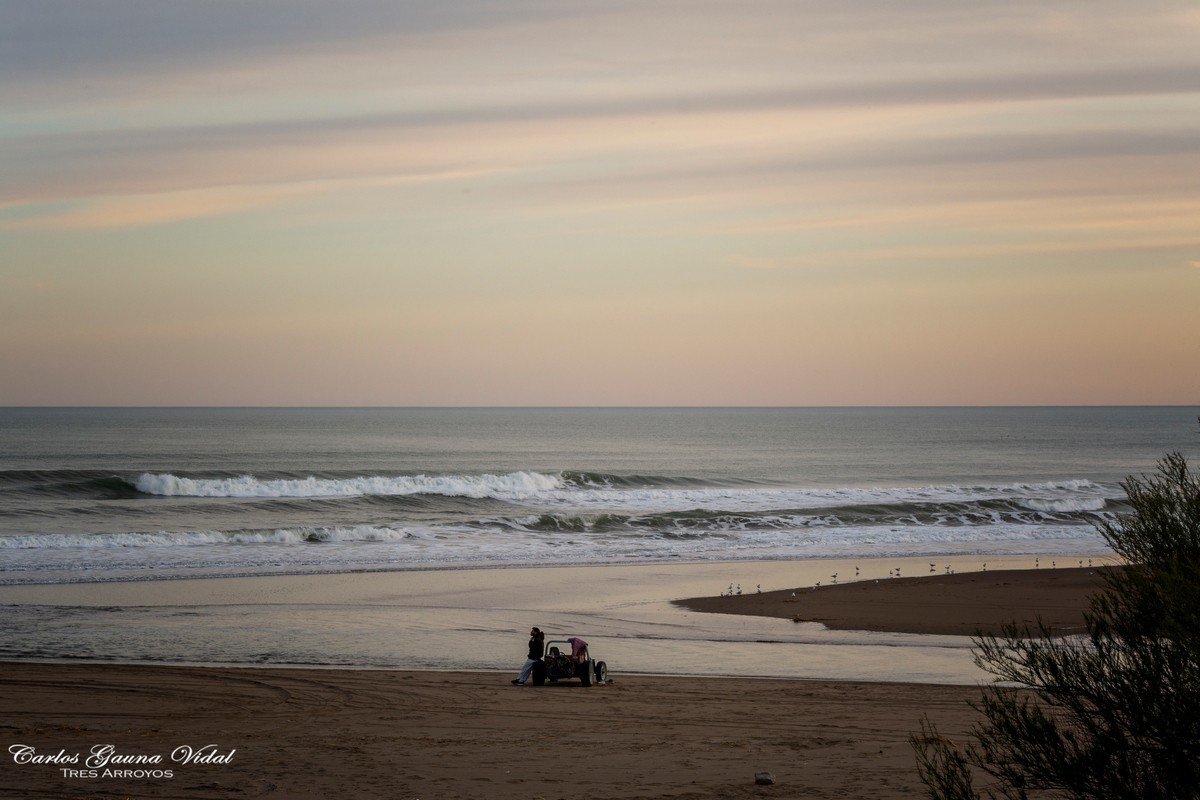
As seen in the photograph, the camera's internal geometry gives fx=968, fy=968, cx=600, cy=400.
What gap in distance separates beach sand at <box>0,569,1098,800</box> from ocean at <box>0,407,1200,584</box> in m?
11.9

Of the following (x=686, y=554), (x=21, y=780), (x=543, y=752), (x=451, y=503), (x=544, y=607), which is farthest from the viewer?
(x=451, y=503)

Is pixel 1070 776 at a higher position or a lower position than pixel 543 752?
higher

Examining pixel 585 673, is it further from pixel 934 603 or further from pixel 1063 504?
pixel 1063 504

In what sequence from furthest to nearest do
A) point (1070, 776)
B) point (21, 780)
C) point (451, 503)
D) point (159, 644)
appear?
1. point (451, 503)
2. point (159, 644)
3. point (21, 780)
4. point (1070, 776)

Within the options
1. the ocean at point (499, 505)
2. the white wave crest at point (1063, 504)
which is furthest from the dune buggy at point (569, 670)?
the white wave crest at point (1063, 504)

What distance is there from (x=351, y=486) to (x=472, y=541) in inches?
784

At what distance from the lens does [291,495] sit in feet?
149

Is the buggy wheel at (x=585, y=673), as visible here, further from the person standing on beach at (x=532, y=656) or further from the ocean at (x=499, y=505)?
the ocean at (x=499, y=505)

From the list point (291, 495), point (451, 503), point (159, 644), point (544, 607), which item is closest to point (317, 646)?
point (159, 644)

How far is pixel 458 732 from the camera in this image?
34.6 feet

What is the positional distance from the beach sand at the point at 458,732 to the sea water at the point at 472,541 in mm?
1530

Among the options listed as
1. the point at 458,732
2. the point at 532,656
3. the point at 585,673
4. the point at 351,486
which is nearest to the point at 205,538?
the point at 532,656

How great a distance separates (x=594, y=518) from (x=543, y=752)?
26408 millimetres

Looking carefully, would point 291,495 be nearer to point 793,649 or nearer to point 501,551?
point 501,551
